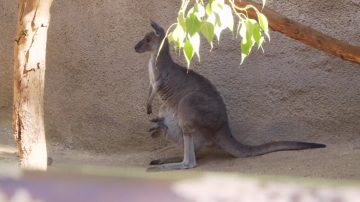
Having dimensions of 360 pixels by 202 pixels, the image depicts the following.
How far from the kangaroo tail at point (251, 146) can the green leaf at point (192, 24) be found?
344 centimetres

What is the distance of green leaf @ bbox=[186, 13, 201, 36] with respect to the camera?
2.09 meters

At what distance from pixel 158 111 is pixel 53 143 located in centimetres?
99

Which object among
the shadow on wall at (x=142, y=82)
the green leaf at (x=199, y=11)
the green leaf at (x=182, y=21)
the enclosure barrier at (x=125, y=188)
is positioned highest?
the shadow on wall at (x=142, y=82)

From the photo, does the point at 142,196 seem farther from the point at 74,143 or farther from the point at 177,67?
the point at 74,143

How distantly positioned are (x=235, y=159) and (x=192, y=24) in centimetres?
354

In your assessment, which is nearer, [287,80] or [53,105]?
[287,80]

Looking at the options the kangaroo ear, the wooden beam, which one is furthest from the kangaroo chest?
the wooden beam

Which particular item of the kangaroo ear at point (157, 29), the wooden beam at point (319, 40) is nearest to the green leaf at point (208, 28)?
the wooden beam at point (319, 40)

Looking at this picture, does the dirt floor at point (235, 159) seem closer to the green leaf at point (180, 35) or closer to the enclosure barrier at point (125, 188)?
the enclosure barrier at point (125, 188)

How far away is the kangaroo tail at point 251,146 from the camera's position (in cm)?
543

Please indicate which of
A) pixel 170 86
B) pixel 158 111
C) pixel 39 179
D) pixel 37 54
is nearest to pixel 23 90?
pixel 37 54

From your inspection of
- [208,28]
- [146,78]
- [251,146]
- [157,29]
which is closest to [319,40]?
[251,146]

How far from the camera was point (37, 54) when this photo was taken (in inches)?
143

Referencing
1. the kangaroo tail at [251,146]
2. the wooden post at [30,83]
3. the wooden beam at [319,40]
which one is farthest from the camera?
the kangaroo tail at [251,146]
